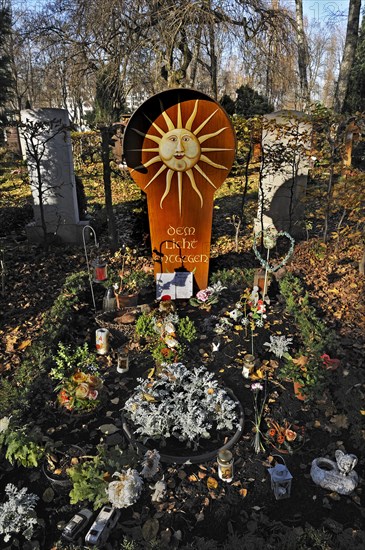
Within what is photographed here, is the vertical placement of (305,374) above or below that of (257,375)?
above

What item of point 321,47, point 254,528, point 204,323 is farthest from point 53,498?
point 321,47

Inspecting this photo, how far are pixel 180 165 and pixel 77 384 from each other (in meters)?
3.56

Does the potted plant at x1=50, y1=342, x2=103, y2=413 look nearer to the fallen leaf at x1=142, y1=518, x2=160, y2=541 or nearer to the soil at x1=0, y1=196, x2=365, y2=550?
the soil at x1=0, y1=196, x2=365, y2=550

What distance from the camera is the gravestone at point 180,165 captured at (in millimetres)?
5719

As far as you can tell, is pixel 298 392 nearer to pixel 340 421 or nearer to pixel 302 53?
pixel 340 421

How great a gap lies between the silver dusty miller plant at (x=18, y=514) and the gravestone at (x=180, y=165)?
399 cm

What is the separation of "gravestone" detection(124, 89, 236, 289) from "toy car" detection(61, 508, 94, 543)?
4028 millimetres

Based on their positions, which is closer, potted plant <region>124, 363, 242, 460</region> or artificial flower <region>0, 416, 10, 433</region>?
artificial flower <region>0, 416, 10, 433</region>

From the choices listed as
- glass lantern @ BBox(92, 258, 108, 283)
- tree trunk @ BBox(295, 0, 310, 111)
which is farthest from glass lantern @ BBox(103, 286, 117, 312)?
tree trunk @ BBox(295, 0, 310, 111)

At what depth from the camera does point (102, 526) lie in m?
3.07

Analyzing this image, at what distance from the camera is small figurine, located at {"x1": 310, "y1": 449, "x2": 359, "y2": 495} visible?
11.1 ft

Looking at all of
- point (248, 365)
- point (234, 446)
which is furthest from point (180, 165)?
point (234, 446)

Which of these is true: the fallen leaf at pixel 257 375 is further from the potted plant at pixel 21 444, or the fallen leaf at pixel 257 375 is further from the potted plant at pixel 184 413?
the potted plant at pixel 21 444

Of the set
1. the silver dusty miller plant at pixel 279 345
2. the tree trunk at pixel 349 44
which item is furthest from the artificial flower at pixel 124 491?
the tree trunk at pixel 349 44
